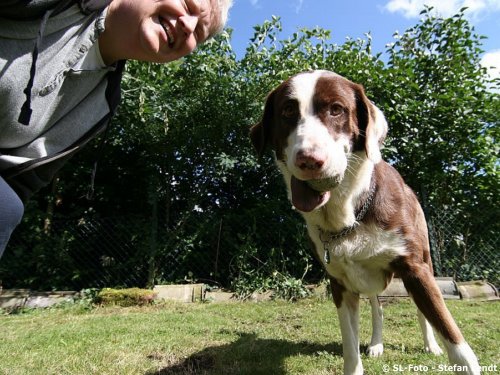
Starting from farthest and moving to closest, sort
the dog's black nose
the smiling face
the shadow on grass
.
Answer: the shadow on grass → the dog's black nose → the smiling face

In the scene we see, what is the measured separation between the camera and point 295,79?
226cm

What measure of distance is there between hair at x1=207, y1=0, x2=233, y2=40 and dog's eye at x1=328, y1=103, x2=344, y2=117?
739 mm

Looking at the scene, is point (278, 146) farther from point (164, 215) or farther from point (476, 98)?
point (476, 98)

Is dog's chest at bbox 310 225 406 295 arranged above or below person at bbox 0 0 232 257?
below

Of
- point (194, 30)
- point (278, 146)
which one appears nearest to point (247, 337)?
point (278, 146)

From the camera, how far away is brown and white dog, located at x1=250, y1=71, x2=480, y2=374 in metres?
1.93

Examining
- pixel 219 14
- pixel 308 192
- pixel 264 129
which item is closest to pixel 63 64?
pixel 219 14

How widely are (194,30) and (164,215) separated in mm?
5193

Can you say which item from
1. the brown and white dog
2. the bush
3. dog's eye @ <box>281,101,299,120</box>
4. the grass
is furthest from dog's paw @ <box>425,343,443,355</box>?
the bush

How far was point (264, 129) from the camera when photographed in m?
2.60

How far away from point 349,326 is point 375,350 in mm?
574

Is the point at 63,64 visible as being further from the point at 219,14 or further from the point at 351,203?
the point at 351,203

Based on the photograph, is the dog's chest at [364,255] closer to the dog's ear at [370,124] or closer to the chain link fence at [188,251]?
the dog's ear at [370,124]

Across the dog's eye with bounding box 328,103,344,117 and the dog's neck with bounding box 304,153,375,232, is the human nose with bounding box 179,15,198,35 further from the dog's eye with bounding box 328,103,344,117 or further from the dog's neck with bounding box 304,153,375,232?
the dog's neck with bounding box 304,153,375,232
